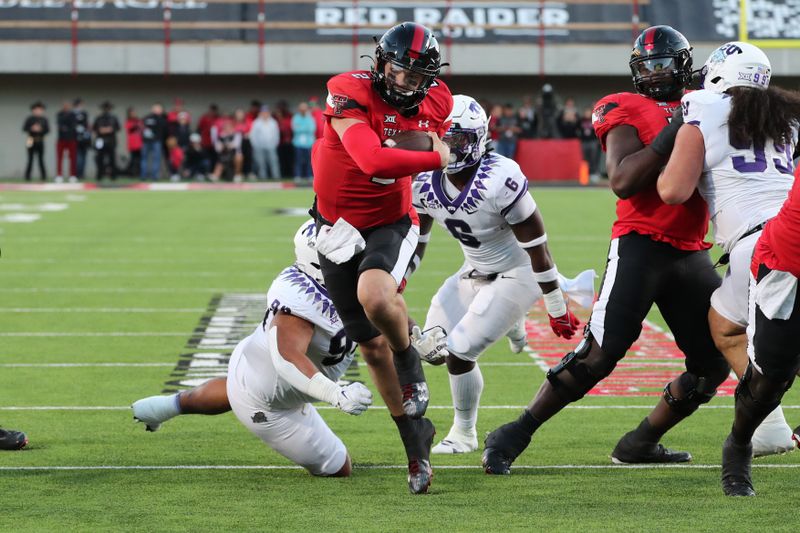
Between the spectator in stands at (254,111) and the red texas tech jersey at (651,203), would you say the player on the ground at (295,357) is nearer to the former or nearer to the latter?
the red texas tech jersey at (651,203)

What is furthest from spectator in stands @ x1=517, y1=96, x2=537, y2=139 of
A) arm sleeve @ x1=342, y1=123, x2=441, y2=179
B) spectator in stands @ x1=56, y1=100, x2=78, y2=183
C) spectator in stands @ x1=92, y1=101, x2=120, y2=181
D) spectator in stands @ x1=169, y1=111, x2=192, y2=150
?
arm sleeve @ x1=342, y1=123, x2=441, y2=179

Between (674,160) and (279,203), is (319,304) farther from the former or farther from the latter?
(279,203)

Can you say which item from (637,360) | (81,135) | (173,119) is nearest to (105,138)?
(81,135)

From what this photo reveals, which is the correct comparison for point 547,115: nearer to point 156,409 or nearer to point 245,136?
point 245,136

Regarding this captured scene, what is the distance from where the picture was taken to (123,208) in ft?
67.9

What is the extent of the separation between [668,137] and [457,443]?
1781mm

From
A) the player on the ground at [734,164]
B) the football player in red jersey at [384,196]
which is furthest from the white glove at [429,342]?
the player on the ground at [734,164]

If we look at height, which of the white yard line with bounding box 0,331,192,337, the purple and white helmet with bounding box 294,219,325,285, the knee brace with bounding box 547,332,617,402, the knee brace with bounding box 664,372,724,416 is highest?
the purple and white helmet with bounding box 294,219,325,285

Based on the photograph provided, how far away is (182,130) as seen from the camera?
1129 inches

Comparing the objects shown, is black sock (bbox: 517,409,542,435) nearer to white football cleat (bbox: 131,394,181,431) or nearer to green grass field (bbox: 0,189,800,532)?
green grass field (bbox: 0,189,800,532)

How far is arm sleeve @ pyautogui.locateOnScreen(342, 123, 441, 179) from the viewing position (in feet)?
16.6

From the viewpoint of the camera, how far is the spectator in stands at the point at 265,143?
93.0ft

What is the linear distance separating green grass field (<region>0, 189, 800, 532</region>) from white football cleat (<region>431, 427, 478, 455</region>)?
0.15 meters

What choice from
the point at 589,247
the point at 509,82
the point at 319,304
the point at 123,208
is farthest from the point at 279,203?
the point at 319,304
